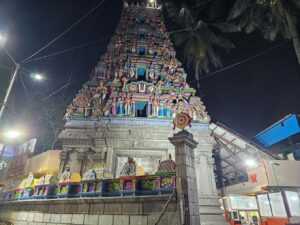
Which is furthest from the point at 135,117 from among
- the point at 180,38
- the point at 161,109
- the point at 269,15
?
the point at 180,38

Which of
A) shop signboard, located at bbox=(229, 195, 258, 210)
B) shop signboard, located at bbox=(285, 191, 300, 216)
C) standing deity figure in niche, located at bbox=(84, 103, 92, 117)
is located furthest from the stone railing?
shop signboard, located at bbox=(229, 195, 258, 210)

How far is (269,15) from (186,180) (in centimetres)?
1612

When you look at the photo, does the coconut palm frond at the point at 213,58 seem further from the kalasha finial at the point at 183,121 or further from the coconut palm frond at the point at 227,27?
the kalasha finial at the point at 183,121

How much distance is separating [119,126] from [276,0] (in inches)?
569

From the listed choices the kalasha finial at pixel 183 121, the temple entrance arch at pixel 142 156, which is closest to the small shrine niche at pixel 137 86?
the temple entrance arch at pixel 142 156

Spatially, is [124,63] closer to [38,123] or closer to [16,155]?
[38,123]

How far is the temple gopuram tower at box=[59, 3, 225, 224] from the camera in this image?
1536cm

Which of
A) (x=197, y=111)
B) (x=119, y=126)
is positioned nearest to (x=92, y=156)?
(x=119, y=126)

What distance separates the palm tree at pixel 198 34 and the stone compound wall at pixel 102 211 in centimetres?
1882

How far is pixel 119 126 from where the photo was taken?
16.2 meters

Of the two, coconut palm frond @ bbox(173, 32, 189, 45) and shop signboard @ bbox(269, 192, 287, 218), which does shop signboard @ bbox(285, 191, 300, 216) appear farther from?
coconut palm frond @ bbox(173, 32, 189, 45)

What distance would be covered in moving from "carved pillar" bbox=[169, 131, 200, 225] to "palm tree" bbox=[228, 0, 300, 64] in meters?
11.8

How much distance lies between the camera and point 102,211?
359 inches

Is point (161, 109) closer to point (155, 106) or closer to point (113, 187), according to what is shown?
point (155, 106)
